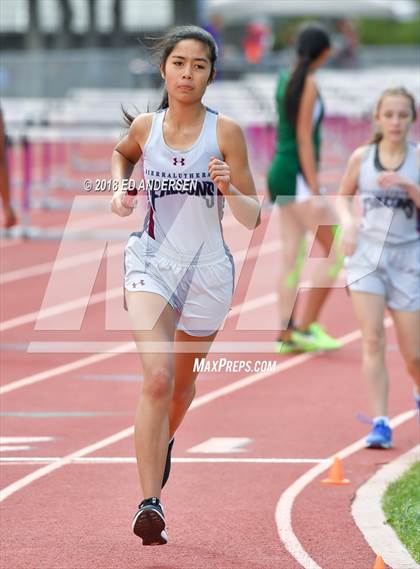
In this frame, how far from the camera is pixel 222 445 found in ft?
29.6

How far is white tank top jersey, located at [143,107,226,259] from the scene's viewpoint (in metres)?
6.55

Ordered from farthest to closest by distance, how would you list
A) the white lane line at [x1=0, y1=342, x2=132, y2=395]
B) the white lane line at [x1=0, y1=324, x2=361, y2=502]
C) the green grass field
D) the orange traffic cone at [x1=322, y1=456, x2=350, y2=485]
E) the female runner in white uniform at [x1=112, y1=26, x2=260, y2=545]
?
the white lane line at [x1=0, y1=342, x2=132, y2=395] → the orange traffic cone at [x1=322, y1=456, x2=350, y2=485] → the white lane line at [x1=0, y1=324, x2=361, y2=502] → the green grass field → the female runner in white uniform at [x1=112, y1=26, x2=260, y2=545]

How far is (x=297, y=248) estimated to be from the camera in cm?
1209

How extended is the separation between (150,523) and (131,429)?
3217mm

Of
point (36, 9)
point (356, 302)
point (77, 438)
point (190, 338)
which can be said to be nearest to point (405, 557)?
point (190, 338)

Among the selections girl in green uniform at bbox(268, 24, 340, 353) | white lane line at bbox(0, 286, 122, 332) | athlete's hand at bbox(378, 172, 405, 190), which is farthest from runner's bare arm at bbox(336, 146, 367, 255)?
white lane line at bbox(0, 286, 122, 332)

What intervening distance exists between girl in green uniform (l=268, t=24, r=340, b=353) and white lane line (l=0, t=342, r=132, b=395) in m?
1.32

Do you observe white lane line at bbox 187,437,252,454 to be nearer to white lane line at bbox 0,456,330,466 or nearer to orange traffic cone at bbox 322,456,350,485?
white lane line at bbox 0,456,330,466

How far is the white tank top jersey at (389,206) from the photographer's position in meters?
8.80

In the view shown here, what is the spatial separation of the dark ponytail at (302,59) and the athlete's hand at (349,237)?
305cm

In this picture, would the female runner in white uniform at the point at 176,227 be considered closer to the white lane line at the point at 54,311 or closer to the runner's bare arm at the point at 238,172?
the runner's bare arm at the point at 238,172

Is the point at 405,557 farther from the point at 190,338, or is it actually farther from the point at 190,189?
the point at 190,189

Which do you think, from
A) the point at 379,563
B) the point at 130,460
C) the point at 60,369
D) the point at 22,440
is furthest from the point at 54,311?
the point at 379,563

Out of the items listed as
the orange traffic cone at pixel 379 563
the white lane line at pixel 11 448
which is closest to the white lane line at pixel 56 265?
the white lane line at pixel 11 448
